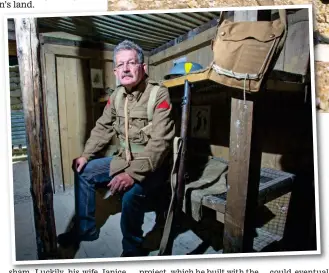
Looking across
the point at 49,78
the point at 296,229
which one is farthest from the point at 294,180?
the point at 49,78

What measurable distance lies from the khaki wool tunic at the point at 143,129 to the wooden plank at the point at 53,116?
90cm

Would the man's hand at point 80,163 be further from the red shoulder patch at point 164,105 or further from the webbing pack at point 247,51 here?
the webbing pack at point 247,51

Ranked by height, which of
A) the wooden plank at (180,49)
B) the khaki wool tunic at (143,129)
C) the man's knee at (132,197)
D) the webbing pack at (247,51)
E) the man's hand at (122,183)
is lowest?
the man's knee at (132,197)

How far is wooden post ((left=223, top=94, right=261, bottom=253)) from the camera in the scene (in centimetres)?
85

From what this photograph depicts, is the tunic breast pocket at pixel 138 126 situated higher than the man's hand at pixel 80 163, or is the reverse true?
the tunic breast pocket at pixel 138 126

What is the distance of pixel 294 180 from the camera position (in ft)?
4.46

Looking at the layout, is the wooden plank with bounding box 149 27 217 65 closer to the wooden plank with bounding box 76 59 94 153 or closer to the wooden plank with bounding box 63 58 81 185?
the wooden plank with bounding box 76 59 94 153

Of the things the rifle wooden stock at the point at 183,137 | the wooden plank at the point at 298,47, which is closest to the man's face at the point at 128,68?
the rifle wooden stock at the point at 183,137

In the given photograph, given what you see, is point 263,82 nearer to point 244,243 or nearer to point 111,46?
point 244,243

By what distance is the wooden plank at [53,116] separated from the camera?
1.81m

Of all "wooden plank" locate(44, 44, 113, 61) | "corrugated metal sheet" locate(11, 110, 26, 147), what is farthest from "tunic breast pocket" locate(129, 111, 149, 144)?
"wooden plank" locate(44, 44, 113, 61)

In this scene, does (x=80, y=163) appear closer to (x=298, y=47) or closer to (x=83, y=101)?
(x=83, y=101)

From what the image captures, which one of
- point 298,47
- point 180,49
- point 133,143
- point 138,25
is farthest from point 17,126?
point 298,47

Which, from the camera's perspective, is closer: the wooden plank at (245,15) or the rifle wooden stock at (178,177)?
the wooden plank at (245,15)
